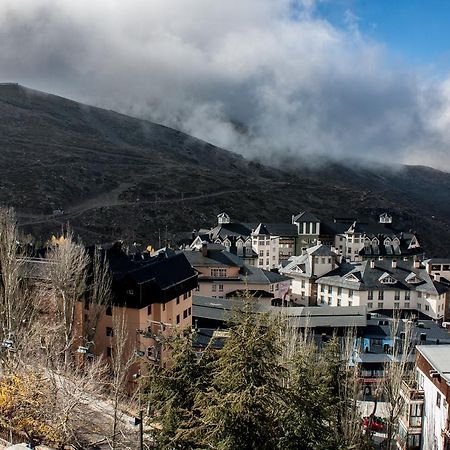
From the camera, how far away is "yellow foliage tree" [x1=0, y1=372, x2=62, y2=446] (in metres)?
22.3

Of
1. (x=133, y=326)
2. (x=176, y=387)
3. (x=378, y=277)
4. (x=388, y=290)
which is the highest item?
(x=378, y=277)

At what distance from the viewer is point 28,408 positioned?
897 inches

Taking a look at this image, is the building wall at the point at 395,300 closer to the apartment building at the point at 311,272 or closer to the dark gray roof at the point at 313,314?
the apartment building at the point at 311,272

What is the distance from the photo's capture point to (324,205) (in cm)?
18512

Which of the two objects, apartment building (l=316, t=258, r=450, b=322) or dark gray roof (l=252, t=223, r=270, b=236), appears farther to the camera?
dark gray roof (l=252, t=223, r=270, b=236)

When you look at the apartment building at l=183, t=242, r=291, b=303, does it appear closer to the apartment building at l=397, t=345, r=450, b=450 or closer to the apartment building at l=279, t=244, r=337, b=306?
the apartment building at l=279, t=244, r=337, b=306

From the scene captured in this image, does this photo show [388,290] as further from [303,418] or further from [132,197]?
[132,197]

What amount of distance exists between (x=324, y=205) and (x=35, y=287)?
510ft

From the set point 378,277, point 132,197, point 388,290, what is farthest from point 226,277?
point 132,197

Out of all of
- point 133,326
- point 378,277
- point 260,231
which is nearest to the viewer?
point 133,326

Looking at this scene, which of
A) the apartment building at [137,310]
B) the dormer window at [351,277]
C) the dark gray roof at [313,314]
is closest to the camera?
the apartment building at [137,310]

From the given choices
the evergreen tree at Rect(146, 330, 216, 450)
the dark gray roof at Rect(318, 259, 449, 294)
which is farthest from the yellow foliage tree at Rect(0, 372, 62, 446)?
the dark gray roof at Rect(318, 259, 449, 294)

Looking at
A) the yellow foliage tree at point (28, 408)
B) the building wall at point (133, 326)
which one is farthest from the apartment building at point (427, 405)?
the yellow foliage tree at point (28, 408)

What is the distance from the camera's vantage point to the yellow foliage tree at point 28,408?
878 inches
